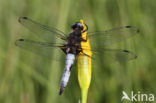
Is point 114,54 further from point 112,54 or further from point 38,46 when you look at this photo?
point 38,46

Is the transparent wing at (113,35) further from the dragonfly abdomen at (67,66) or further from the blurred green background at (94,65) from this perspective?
the dragonfly abdomen at (67,66)

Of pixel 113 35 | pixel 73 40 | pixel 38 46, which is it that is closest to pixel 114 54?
pixel 113 35

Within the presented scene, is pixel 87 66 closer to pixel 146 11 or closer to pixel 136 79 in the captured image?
pixel 136 79

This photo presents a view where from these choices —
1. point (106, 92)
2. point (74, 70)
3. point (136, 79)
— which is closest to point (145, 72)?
point (136, 79)

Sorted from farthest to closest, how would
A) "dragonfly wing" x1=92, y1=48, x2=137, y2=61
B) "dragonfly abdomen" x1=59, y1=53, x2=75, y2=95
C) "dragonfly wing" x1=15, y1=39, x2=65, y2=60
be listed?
"dragonfly wing" x1=15, y1=39, x2=65, y2=60, "dragonfly wing" x1=92, y1=48, x2=137, y2=61, "dragonfly abdomen" x1=59, y1=53, x2=75, y2=95

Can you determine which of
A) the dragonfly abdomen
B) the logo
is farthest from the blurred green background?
the dragonfly abdomen

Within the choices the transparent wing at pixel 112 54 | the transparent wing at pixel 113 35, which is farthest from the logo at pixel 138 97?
the transparent wing at pixel 113 35

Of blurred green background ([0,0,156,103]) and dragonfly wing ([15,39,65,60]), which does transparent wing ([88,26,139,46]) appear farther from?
dragonfly wing ([15,39,65,60])
